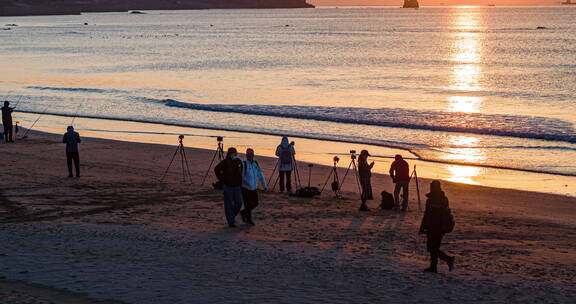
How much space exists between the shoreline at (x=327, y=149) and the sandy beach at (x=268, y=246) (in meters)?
1.81

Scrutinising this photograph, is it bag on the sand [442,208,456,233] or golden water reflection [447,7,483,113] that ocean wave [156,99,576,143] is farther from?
bag on the sand [442,208,456,233]

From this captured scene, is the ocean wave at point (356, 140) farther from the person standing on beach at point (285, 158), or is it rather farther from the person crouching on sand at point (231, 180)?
the person crouching on sand at point (231, 180)

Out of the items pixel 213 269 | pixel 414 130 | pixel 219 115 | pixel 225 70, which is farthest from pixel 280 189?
pixel 225 70

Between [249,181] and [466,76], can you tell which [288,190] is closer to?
[249,181]

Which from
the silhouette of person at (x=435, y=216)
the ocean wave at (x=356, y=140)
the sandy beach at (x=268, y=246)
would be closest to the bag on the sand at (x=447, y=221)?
the silhouette of person at (x=435, y=216)

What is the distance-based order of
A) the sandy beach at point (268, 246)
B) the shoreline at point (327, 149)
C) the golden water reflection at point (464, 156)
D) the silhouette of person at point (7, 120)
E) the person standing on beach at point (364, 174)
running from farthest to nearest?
the silhouette of person at point (7, 120) → the golden water reflection at point (464, 156) → the shoreline at point (327, 149) → the person standing on beach at point (364, 174) → the sandy beach at point (268, 246)

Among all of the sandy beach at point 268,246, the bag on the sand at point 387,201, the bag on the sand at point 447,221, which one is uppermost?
the bag on the sand at point 447,221

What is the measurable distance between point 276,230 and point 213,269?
2.84m

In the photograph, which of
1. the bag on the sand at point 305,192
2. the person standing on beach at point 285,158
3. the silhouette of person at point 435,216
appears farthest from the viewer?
the person standing on beach at point 285,158

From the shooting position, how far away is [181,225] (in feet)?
44.0

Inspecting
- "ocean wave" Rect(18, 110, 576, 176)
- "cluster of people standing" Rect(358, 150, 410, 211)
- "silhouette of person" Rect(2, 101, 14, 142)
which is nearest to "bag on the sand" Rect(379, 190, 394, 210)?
"cluster of people standing" Rect(358, 150, 410, 211)

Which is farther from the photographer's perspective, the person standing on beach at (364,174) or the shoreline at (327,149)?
the shoreline at (327,149)

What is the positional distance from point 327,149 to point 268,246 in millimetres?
14466

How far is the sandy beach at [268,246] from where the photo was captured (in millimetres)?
9758
